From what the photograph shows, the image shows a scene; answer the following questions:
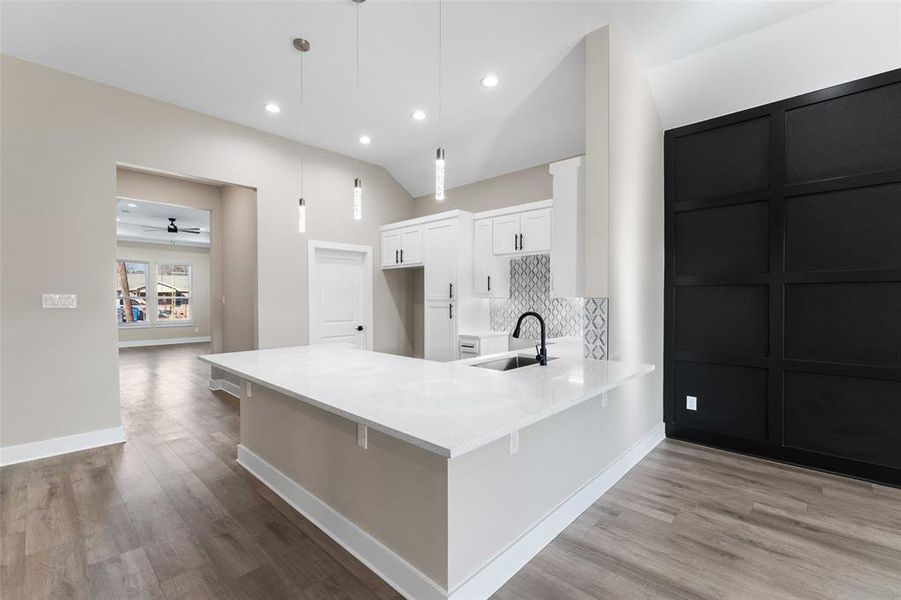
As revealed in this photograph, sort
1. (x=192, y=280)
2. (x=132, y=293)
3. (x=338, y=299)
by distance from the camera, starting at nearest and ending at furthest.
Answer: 1. (x=338, y=299)
2. (x=132, y=293)
3. (x=192, y=280)

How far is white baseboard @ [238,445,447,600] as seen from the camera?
162 centimetres

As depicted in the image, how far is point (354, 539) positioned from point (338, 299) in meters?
3.64

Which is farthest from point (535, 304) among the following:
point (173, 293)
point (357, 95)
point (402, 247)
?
point (173, 293)

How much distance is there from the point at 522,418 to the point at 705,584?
1.23 meters

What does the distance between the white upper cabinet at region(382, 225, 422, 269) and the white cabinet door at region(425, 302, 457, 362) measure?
26.4 inches

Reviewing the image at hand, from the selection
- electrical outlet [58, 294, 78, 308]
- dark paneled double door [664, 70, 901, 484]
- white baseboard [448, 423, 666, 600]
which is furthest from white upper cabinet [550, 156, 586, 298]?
electrical outlet [58, 294, 78, 308]

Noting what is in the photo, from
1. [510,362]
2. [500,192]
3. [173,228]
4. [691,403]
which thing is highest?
[173,228]

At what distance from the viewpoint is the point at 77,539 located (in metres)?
2.06

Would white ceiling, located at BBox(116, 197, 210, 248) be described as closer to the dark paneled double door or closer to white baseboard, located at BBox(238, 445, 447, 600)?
white baseboard, located at BBox(238, 445, 447, 600)

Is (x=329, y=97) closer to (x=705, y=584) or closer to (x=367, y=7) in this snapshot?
(x=367, y=7)

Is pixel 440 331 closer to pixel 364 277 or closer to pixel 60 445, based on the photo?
pixel 364 277

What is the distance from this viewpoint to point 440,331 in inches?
194

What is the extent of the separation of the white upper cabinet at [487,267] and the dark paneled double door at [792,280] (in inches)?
71.2

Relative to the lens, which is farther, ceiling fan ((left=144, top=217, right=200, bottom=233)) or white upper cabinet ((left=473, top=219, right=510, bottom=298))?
ceiling fan ((left=144, top=217, right=200, bottom=233))
